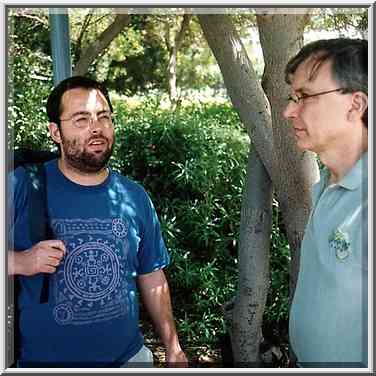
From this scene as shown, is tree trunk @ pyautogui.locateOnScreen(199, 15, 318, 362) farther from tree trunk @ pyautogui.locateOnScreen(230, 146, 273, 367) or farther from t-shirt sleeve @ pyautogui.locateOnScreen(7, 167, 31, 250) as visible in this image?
t-shirt sleeve @ pyautogui.locateOnScreen(7, 167, 31, 250)

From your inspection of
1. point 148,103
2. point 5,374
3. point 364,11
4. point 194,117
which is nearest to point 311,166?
point 364,11

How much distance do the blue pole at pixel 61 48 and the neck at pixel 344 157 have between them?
1.39m

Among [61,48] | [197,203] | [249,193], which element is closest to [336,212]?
[249,193]

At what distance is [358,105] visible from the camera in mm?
1704

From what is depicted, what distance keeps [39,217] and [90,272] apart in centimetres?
24

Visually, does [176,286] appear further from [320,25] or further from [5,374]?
[5,374]

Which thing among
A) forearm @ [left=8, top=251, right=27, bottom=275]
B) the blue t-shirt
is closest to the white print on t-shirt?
the blue t-shirt

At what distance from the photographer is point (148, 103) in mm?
5414

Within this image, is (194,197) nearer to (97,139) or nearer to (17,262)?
(97,139)

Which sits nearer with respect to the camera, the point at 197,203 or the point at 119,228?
the point at 119,228

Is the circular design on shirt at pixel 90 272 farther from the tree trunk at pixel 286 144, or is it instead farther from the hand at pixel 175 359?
the tree trunk at pixel 286 144

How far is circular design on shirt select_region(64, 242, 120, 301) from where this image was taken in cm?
197

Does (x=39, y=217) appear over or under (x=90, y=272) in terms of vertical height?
over

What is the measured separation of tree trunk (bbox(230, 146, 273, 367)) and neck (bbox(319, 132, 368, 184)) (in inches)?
47.0
